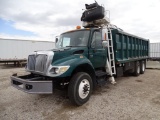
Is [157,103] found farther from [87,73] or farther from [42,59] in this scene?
[42,59]

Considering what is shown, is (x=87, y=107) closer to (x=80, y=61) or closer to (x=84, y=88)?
(x=84, y=88)

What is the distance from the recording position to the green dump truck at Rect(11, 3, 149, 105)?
3.56 meters

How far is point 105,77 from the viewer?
5.30 metres

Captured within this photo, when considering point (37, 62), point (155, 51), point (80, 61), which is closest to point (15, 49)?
point (37, 62)

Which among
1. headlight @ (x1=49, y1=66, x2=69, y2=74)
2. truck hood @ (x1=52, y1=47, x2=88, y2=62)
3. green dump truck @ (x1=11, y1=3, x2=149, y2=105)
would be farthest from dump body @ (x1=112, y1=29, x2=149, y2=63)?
headlight @ (x1=49, y1=66, x2=69, y2=74)

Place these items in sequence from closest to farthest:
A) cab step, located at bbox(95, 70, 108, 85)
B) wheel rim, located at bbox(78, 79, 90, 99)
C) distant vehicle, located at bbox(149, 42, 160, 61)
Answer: wheel rim, located at bbox(78, 79, 90, 99) < cab step, located at bbox(95, 70, 108, 85) < distant vehicle, located at bbox(149, 42, 160, 61)

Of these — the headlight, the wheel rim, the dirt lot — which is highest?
the headlight

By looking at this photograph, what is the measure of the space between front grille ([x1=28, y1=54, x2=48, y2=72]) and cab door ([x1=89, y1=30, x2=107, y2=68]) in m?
1.56

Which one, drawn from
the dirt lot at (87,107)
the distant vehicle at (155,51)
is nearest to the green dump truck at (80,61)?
the dirt lot at (87,107)

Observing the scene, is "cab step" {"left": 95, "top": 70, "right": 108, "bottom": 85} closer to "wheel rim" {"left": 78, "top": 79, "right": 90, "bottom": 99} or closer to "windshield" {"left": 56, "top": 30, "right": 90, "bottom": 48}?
"wheel rim" {"left": 78, "top": 79, "right": 90, "bottom": 99}

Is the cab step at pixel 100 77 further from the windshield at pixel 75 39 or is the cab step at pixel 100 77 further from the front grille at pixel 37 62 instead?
the front grille at pixel 37 62

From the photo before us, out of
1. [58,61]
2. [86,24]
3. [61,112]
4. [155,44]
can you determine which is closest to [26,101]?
[61,112]

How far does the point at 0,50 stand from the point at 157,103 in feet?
45.3

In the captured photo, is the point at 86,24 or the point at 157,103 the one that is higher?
the point at 86,24
